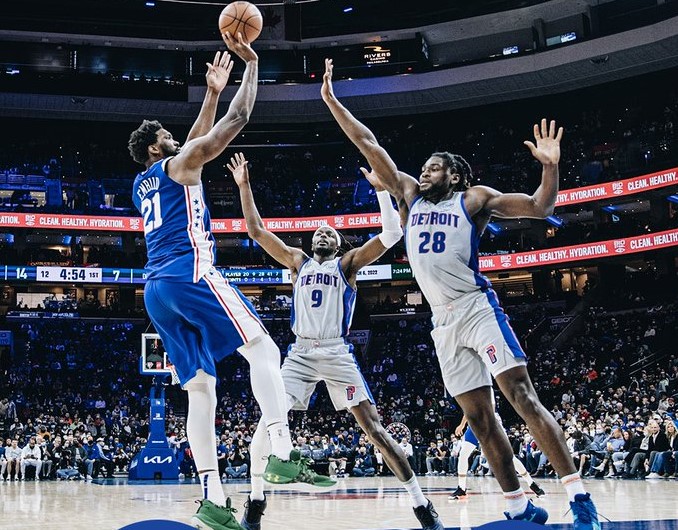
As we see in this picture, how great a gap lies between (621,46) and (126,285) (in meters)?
23.0

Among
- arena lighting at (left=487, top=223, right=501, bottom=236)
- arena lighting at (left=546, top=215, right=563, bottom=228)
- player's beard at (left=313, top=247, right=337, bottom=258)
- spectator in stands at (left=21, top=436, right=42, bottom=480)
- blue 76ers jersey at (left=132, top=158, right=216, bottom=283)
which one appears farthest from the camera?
arena lighting at (left=487, top=223, right=501, bottom=236)

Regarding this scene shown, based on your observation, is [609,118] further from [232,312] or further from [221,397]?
[232,312]

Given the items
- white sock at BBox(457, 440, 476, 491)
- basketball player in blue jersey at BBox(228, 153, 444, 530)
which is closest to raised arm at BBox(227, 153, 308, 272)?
basketball player in blue jersey at BBox(228, 153, 444, 530)

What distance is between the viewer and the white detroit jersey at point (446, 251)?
5.32 m

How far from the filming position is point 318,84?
36.2 metres

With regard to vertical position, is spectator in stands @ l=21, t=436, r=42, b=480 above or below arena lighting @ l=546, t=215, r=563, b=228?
below

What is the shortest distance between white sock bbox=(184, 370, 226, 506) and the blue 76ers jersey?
67cm

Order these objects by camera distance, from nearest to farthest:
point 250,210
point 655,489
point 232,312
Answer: point 232,312 → point 250,210 → point 655,489

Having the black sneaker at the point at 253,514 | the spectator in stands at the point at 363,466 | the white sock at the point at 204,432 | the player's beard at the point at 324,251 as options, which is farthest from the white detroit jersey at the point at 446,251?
the spectator in stands at the point at 363,466

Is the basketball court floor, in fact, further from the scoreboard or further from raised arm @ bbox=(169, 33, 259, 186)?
the scoreboard

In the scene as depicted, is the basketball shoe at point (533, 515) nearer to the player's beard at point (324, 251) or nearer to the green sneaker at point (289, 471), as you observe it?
the green sneaker at point (289, 471)

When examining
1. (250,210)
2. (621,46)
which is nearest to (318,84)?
(621,46)

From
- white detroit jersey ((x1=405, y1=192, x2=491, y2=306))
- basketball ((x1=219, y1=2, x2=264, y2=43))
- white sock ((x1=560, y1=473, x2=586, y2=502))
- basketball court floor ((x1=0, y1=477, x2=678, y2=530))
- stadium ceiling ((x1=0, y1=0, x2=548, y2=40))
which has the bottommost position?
basketball court floor ((x1=0, y1=477, x2=678, y2=530))

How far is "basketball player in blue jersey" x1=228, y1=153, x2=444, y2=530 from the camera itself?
643 centimetres
